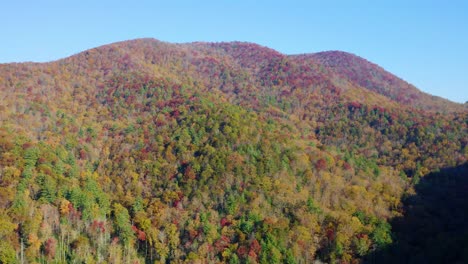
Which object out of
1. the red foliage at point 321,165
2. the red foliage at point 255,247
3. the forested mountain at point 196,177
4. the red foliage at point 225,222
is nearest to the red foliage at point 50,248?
the forested mountain at point 196,177

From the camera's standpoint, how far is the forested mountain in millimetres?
92312

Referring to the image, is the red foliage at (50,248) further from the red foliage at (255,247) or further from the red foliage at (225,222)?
the red foliage at (255,247)

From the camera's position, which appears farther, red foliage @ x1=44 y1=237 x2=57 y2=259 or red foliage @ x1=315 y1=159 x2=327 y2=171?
red foliage @ x1=315 y1=159 x2=327 y2=171

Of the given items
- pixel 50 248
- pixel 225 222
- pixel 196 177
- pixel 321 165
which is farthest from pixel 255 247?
pixel 50 248

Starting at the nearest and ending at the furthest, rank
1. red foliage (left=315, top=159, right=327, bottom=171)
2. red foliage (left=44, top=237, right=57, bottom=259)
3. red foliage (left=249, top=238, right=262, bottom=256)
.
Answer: red foliage (left=44, top=237, right=57, bottom=259), red foliage (left=249, top=238, right=262, bottom=256), red foliage (left=315, top=159, right=327, bottom=171)

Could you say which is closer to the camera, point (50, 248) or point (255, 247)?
point (50, 248)

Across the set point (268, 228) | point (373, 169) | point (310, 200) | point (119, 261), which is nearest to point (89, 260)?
point (119, 261)

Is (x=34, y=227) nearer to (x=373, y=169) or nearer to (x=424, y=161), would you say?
(x=373, y=169)

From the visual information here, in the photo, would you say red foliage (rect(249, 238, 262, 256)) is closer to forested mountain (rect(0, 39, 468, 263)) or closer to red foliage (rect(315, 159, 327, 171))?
forested mountain (rect(0, 39, 468, 263))

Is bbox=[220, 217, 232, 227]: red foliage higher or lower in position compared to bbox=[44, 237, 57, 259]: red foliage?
higher

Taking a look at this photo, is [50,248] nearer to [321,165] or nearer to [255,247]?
[255,247]

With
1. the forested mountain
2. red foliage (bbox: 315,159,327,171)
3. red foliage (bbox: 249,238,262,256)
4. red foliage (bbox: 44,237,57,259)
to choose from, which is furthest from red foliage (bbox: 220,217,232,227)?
red foliage (bbox: 44,237,57,259)

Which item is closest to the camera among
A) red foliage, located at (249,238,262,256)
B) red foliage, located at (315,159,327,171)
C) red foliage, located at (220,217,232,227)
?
red foliage, located at (249,238,262,256)

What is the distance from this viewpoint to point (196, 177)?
381 feet
